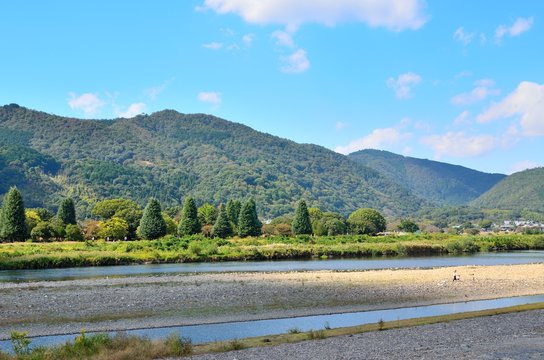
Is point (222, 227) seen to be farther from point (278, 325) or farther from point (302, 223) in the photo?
point (278, 325)

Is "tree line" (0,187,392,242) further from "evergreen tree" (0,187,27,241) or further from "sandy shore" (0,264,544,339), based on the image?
"sandy shore" (0,264,544,339)

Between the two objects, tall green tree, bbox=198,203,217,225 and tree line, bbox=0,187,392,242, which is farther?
tall green tree, bbox=198,203,217,225

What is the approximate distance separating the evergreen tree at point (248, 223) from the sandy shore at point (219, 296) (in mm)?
60195

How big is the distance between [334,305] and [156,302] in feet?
32.9

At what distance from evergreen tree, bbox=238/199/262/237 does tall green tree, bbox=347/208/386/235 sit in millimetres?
35817

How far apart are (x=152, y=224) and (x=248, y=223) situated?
19068 millimetres

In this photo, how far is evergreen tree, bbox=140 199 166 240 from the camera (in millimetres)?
100250

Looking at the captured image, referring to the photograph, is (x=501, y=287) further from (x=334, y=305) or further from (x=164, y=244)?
(x=164, y=244)

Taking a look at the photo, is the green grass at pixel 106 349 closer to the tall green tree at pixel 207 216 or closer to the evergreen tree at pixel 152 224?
the evergreen tree at pixel 152 224

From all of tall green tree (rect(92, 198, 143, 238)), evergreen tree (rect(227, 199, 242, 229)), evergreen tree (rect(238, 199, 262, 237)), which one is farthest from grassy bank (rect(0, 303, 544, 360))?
evergreen tree (rect(227, 199, 242, 229))

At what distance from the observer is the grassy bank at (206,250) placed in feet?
204

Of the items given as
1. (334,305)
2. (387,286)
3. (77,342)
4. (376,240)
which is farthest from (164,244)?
(77,342)

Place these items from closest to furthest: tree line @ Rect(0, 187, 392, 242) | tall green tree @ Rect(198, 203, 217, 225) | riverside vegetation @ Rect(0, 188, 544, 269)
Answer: riverside vegetation @ Rect(0, 188, 544, 269)
tree line @ Rect(0, 187, 392, 242)
tall green tree @ Rect(198, 203, 217, 225)

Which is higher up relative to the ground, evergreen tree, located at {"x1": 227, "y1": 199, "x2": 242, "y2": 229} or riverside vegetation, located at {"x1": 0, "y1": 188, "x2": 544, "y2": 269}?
evergreen tree, located at {"x1": 227, "y1": 199, "x2": 242, "y2": 229}
